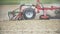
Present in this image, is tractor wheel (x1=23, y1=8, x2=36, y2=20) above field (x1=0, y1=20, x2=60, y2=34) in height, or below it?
above

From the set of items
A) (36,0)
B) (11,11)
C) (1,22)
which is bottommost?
(1,22)

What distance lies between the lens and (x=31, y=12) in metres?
1.09

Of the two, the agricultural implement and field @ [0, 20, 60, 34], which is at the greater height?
the agricultural implement

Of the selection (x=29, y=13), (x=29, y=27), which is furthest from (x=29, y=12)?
(x=29, y=27)

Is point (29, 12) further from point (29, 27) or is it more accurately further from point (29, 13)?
point (29, 27)

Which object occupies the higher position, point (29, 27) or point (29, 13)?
point (29, 13)

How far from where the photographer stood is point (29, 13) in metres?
1.09

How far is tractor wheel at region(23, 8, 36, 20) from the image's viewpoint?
108 centimetres

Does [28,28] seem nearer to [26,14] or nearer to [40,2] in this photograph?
[26,14]

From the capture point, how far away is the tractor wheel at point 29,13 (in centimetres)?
108

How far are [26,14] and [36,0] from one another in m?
0.20

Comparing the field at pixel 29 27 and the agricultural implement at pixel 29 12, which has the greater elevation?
the agricultural implement at pixel 29 12

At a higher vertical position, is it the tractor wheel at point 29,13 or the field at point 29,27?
the tractor wheel at point 29,13

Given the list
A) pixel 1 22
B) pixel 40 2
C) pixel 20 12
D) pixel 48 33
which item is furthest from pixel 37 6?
pixel 1 22
